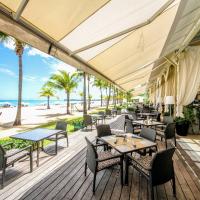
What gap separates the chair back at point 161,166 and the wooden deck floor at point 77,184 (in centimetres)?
49

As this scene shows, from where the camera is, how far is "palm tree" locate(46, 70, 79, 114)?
19.9 meters

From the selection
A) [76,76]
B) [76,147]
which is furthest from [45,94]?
[76,147]

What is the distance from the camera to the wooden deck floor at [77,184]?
9.54 feet

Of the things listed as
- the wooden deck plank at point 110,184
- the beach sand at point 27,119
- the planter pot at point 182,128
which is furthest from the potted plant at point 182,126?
the beach sand at point 27,119

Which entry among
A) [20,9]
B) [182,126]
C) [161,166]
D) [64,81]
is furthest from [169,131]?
[64,81]

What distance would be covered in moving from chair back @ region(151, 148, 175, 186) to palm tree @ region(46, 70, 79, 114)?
17763 mm

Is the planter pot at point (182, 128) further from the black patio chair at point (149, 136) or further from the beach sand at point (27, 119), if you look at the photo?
the beach sand at point (27, 119)

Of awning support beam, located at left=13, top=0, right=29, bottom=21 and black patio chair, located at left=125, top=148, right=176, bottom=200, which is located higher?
awning support beam, located at left=13, top=0, right=29, bottom=21

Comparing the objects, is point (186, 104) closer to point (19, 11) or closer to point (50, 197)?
point (50, 197)

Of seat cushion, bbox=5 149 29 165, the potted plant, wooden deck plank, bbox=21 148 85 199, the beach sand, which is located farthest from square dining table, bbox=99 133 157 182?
the beach sand

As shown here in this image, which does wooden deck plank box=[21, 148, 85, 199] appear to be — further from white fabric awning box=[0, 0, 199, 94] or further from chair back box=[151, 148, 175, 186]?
white fabric awning box=[0, 0, 199, 94]

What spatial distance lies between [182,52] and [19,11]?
6.97 meters

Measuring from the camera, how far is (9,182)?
3.34m

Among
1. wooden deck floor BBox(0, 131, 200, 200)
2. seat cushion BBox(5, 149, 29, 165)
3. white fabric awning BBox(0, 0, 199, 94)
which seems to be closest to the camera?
white fabric awning BBox(0, 0, 199, 94)
